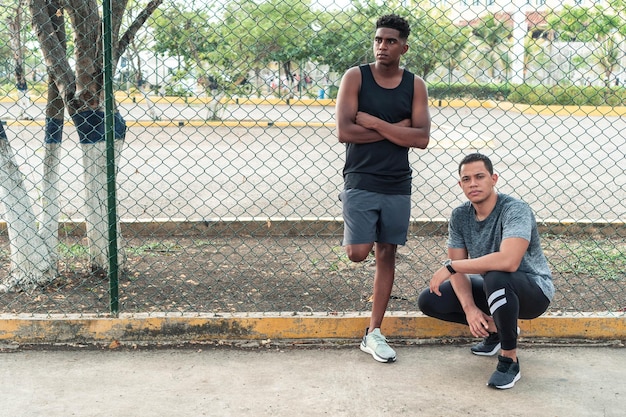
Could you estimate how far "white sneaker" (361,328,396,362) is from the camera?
13.7ft

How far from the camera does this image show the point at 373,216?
13.8 ft

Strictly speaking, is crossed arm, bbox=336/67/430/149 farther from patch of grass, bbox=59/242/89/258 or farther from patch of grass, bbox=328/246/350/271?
patch of grass, bbox=59/242/89/258

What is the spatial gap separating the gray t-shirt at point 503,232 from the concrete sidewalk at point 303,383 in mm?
531

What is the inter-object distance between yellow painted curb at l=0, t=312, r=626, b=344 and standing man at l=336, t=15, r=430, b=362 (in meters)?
0.35

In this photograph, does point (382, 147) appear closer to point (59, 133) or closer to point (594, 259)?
point (59, 133)

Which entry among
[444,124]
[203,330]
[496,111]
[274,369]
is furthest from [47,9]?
[496,111]

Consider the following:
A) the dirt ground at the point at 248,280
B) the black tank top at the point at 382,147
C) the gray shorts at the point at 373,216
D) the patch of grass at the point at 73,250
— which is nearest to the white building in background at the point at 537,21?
the black tank top at the point at 382,147

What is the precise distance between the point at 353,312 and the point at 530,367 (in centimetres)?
111

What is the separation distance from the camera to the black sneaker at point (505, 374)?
12.6 ft

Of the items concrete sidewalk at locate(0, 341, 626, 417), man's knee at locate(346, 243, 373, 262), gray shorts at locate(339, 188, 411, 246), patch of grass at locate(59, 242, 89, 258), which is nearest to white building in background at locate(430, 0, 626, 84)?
gray shorts at locate(339, 188, 411, 246)

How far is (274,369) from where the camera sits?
4129 mm

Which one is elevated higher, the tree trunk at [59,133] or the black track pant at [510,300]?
the tree trunk at [59,133]

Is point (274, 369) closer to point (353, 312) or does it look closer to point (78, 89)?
point (353, 312)

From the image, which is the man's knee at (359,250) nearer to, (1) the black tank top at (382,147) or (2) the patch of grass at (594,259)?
(1) the black tank top at (382,147)
